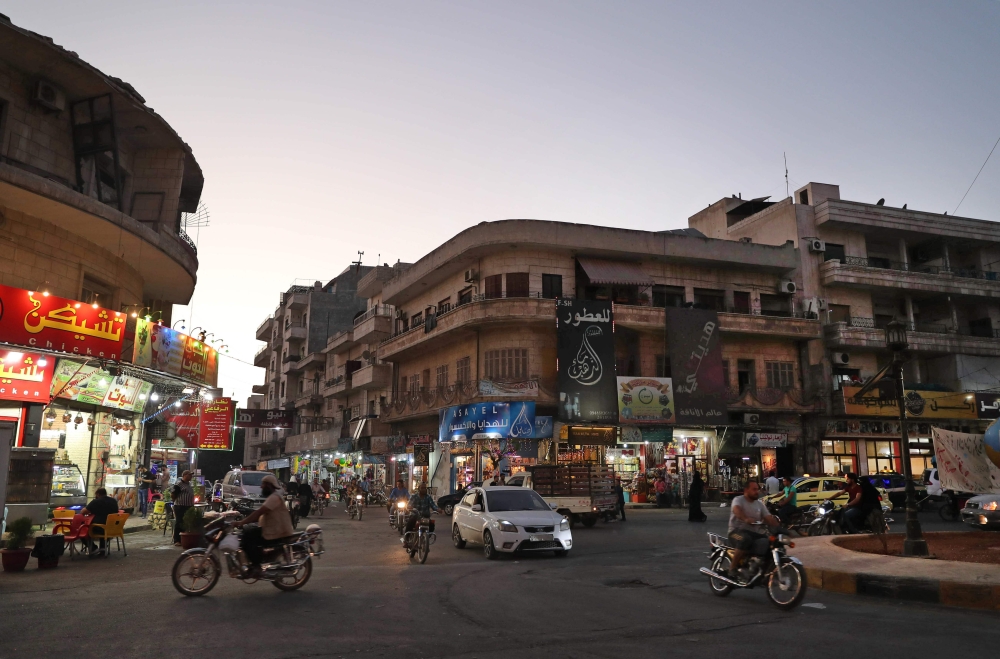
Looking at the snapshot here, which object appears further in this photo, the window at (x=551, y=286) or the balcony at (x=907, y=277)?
the balcony at (x=907, y=277)

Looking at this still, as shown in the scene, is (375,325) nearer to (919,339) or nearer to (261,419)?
(261,419)

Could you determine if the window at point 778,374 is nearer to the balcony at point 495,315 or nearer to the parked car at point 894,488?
the parked car at point 894,488


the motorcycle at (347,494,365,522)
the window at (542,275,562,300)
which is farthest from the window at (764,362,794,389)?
the motorcycle at (347,494,365,522)

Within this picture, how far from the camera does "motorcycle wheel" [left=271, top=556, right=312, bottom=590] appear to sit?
9708mm

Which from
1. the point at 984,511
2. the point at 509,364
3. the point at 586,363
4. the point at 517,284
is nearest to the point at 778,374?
the point at 586,363

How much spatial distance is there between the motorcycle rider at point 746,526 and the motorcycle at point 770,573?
0.09 meters

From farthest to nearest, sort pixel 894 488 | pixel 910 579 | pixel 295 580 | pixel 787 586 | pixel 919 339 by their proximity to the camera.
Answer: pixel 919 339
pixel 894 488
pixel 295 580
pixel 910 579
pixel 787 586

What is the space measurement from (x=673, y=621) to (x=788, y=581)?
1692 mm

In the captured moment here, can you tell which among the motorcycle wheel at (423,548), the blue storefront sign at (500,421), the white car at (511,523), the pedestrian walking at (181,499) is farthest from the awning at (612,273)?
the motorcycle wheel at (423,548)

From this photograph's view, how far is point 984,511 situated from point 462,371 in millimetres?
22694

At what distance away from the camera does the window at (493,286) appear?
33.6 m

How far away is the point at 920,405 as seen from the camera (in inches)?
1441

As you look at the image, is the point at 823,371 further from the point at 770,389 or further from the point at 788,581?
the point at 788,581

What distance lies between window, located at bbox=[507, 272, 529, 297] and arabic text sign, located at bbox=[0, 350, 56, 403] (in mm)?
19186
